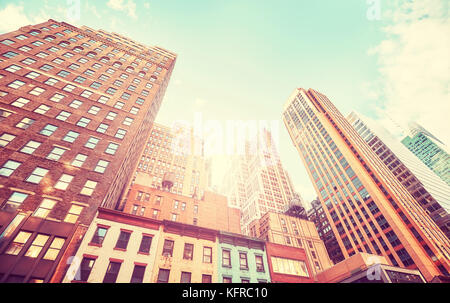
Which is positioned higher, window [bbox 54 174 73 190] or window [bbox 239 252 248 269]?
window [bbox 54 174 73 190]

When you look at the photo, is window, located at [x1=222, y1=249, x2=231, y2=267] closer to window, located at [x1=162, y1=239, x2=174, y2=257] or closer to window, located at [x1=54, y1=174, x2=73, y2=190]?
window, located at [x1=162, y1=239, x2=174, y2=257]

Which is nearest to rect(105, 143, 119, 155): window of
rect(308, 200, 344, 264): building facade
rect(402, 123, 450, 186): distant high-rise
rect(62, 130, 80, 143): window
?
rect(62, 130, 80, 143): window

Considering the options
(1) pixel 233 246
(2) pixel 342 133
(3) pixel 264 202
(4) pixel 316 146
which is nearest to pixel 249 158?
(3) pixel 264 202

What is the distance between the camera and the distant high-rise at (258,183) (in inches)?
4035

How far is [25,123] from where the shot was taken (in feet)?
87.9

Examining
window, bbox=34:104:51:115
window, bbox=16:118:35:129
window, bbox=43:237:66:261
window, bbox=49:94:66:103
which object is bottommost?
window, bbox=43:237:66:261

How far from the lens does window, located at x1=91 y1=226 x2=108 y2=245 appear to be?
2153 centimetres

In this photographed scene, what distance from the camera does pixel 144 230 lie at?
24.7m

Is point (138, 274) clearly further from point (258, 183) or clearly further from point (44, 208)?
point (258, 183)

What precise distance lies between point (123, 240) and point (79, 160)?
40.6ft

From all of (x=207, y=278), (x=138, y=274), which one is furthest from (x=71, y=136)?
(x=207, y=278)

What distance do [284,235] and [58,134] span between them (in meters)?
65.7

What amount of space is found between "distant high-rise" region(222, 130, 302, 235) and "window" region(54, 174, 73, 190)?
76.6 metres

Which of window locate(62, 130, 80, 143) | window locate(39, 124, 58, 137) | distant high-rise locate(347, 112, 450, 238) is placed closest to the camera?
window locate(39, 124, 58, 137)
